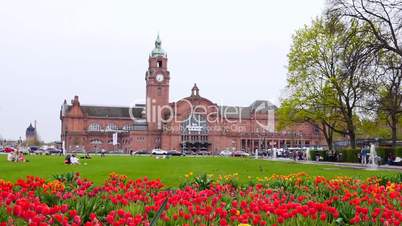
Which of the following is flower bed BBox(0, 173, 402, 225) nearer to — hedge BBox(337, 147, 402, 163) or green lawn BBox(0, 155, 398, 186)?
green lawn BBox(0, 155, 398, 186)

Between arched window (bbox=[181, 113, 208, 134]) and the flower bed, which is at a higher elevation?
arched window (bbox=[181, 113, 208, 134])

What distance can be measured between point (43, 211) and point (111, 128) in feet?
501

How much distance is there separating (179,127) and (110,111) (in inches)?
1416

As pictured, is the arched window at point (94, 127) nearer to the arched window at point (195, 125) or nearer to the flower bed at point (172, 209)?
the arched window at point (195, 125)

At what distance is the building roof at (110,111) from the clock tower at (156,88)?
2397 cm

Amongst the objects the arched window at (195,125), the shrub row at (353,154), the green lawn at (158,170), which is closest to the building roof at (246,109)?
the arched window at (195,125)

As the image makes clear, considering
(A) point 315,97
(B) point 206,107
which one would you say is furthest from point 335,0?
(B) point 206,107

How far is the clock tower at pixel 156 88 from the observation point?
13838 centimetres

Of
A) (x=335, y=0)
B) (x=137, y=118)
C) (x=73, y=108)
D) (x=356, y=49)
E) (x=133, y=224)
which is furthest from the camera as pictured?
(x=137, y=118)

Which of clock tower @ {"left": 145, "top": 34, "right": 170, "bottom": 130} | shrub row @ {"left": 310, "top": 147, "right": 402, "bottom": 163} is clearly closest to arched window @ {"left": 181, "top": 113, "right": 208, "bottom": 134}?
clock tower @ {"left": 145, "top": 34, "right": 170, "bottom": 130}

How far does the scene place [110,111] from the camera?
16275 cm

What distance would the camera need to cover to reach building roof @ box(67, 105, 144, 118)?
157125 millimetres

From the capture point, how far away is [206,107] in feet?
452

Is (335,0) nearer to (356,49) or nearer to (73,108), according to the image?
(356,49)
